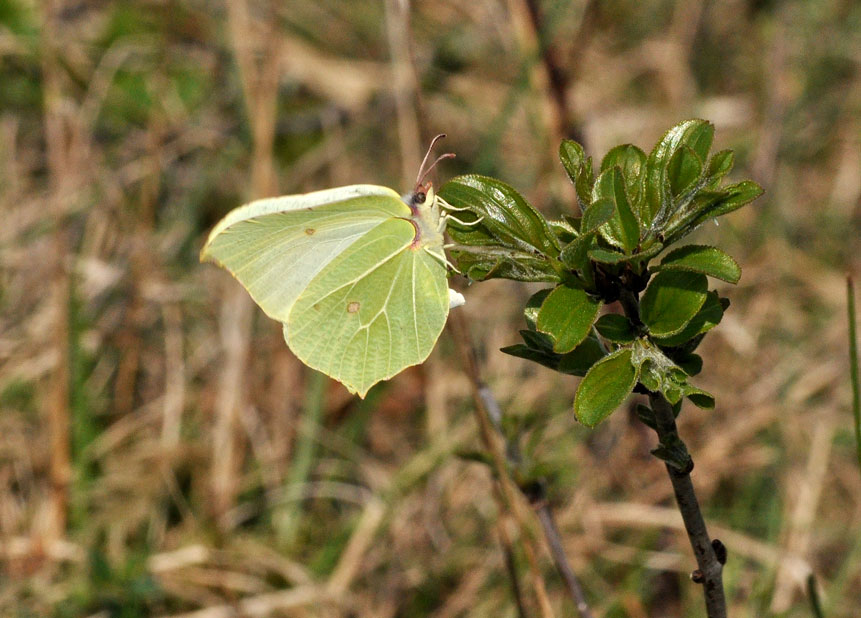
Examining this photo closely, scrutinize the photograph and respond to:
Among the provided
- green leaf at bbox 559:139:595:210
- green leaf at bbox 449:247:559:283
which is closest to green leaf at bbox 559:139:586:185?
green leaf at bbox 559:139:595:210

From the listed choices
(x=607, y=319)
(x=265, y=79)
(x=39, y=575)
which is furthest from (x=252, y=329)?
(x=607, y=319)

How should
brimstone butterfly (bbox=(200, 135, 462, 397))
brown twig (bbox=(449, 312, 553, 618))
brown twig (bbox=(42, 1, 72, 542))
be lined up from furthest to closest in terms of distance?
1. brown twig (bbox=(42, 1, 72, 542))
2. brimstone butterfly (bbox=(200, 135, 462, 397))
3. brown twig (bbox=(449, 312, 553, 618))

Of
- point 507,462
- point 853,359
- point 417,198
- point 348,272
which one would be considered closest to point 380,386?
point 348,272

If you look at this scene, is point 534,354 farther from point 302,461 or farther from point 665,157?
point 302,461

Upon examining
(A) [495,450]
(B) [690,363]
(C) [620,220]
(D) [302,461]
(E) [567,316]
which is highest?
(C) [620,220]

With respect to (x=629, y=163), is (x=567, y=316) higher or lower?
lower

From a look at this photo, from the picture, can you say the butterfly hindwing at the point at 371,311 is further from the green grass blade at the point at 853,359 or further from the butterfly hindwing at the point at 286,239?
the green grass blade at the point at 853,359

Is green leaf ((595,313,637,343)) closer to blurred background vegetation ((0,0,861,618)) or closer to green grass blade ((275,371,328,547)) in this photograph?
blurred background vegetation ((0,0,861,618))
